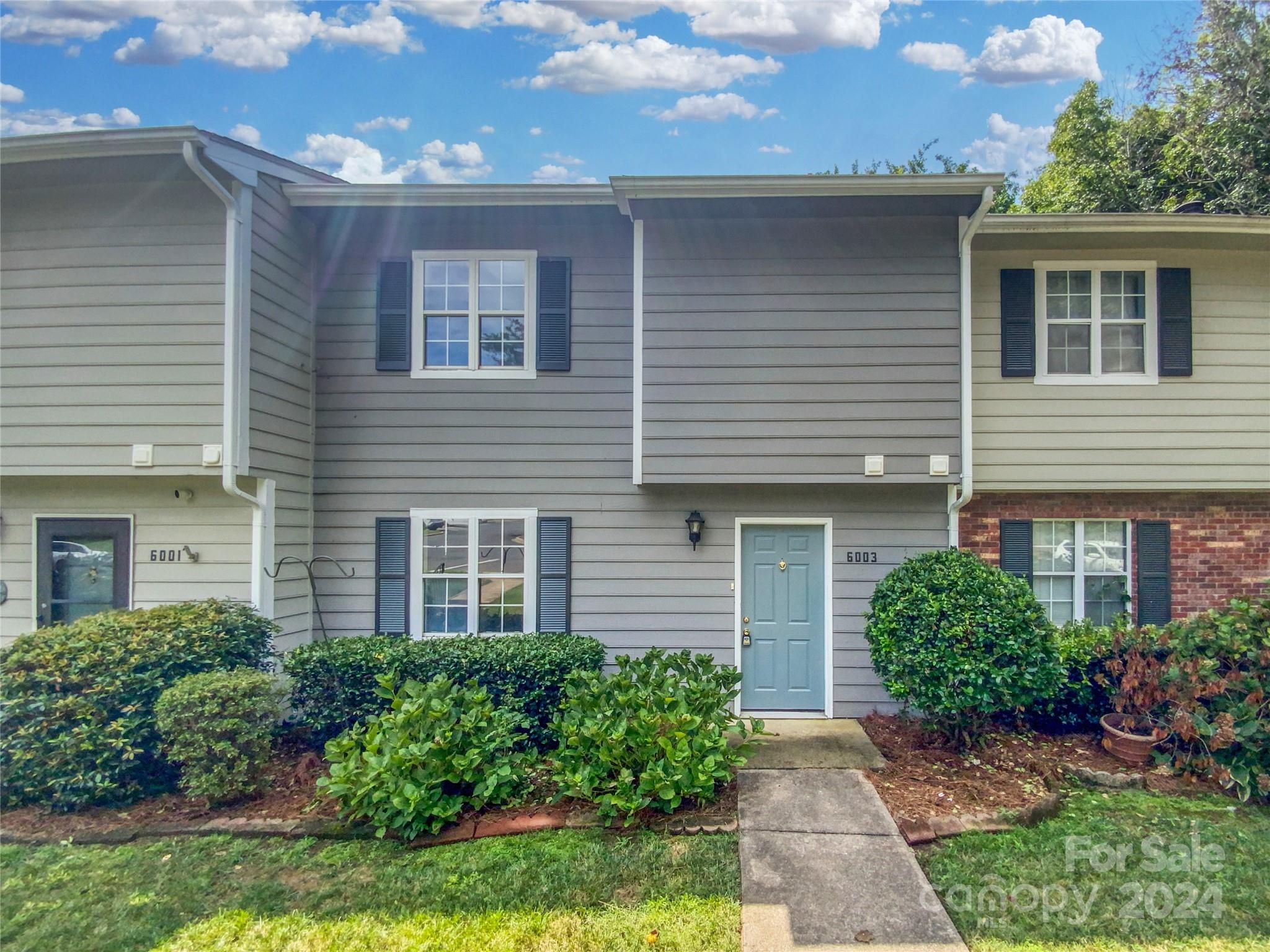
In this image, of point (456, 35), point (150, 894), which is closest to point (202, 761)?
point (150, 894)

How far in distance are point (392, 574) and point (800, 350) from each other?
15.3 feet

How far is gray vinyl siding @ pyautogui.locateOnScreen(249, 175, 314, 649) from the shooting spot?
5508mm

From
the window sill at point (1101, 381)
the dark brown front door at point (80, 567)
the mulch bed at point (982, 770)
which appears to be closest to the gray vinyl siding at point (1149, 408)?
the window sill at point (1101, 381)

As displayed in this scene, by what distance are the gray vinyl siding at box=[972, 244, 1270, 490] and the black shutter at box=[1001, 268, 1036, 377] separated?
0.06m

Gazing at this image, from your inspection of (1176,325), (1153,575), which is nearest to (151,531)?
(1153,575)

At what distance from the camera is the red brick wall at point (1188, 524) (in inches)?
248

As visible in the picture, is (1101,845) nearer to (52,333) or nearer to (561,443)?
(561,443)

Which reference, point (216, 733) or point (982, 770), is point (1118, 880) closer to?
point (982, 770)

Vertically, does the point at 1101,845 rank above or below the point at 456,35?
below

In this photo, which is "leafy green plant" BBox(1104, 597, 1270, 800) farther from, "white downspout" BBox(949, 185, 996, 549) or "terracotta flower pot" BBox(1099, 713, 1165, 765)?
"white downspout" BBox(949, 185, 996, 549)

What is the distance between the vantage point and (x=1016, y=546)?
6.26 meters

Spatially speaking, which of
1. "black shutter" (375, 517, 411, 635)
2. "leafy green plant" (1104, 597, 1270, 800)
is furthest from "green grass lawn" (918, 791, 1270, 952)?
"black shutter" (375, 517, 411, 635)

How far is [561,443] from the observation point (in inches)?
243

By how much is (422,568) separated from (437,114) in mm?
7236
